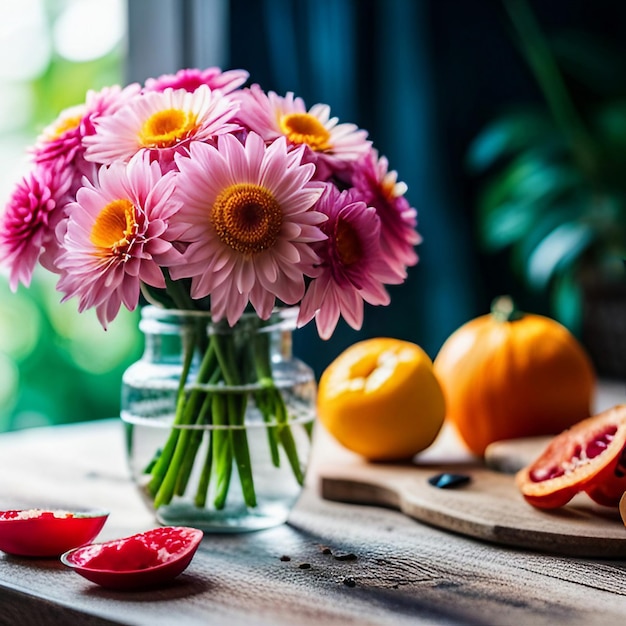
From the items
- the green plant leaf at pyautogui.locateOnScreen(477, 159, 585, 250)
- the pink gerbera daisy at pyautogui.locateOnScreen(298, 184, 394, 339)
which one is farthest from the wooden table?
the green plant leaf at pyautogui.locateOnScreen(477, 159, 585, 250)

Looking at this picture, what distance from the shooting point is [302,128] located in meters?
0.88

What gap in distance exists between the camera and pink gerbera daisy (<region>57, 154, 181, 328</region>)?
755 millimetres

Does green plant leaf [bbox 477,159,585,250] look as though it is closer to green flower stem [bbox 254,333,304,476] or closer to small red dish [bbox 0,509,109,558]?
green flower stem [bbox 254,333,304,476]

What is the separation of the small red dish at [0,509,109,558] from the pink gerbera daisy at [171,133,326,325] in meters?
0.22

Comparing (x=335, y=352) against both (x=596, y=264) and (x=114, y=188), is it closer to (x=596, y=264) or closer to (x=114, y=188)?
(x=596, y=264)

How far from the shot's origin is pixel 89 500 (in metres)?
1.03

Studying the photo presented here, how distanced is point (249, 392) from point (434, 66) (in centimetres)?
164

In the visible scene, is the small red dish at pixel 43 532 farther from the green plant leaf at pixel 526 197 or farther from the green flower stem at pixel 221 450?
the green plant leaf at pixel 526 197

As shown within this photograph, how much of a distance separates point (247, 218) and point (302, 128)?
150mm

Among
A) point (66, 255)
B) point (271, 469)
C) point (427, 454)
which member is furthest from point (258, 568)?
point (427, 454)

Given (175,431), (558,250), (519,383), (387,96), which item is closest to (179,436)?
(175,431)

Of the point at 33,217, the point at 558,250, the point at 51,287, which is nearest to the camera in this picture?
the point at 33,217

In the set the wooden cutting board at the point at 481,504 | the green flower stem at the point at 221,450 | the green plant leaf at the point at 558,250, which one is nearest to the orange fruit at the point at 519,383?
the wooden cutting board at the point at 481,504

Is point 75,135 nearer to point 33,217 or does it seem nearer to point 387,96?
point 33,217
